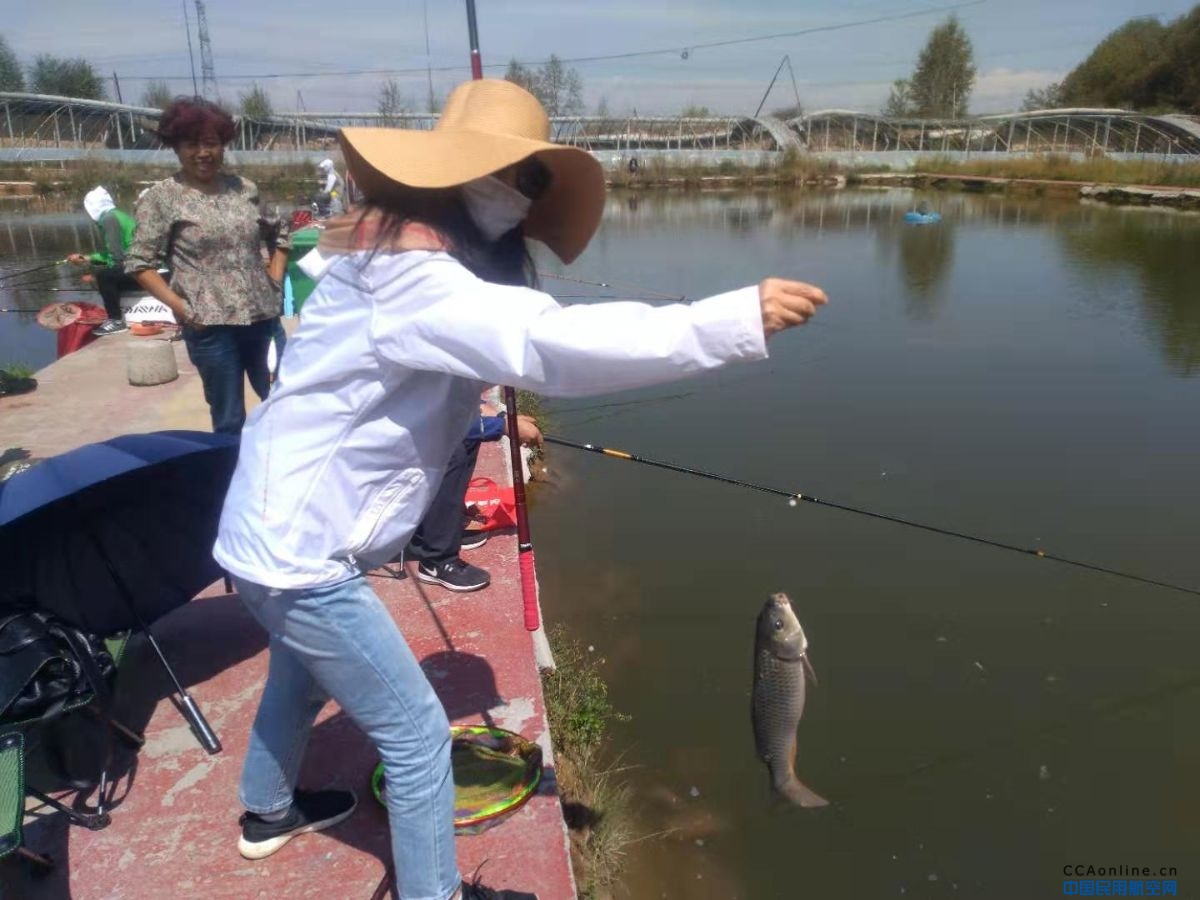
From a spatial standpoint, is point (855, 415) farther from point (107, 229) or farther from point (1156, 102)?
point (1156, 102)

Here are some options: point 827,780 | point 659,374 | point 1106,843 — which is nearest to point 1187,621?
point 1106,843

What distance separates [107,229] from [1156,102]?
6037 cm

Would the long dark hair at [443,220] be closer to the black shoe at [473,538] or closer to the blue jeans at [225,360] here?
the black shoe at [473,538]

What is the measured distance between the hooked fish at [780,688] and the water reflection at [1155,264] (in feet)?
35.2

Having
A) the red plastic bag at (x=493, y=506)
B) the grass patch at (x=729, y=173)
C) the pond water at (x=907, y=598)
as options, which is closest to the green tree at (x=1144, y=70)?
the grass patch at (x=729, y=173)

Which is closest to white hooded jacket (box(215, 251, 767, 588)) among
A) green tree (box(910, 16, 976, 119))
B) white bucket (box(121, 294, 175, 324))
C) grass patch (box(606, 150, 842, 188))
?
white bucket (box(121, 294, 175, 324))

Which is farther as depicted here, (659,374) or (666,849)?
(666,849)

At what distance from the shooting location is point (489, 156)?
1725mm

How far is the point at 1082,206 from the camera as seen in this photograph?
1224 inches

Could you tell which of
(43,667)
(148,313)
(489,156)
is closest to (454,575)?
(43,667)

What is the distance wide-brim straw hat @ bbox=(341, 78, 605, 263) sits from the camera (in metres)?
1.70

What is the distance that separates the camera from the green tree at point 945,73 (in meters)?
70.1

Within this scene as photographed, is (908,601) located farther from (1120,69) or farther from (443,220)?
(1120,69)

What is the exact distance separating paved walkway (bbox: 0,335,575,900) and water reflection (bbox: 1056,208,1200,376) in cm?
1065
